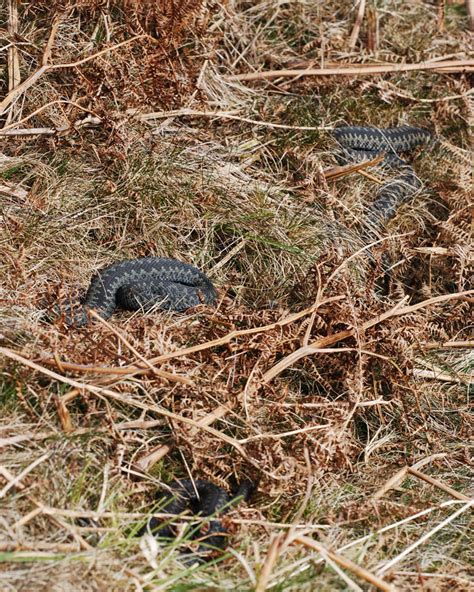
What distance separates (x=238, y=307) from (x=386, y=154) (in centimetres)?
241

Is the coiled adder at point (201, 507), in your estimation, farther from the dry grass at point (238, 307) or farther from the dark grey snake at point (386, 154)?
the dark grey snake at point (386, 154)

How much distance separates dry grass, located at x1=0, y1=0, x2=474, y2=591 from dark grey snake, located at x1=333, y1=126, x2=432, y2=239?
0.12m

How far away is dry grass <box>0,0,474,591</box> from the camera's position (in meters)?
3.81

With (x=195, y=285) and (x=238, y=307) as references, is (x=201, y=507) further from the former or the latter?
(x=195, y=285)

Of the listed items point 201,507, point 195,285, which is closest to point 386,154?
point 195,285

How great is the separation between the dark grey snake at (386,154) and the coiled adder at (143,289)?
4.81 ft

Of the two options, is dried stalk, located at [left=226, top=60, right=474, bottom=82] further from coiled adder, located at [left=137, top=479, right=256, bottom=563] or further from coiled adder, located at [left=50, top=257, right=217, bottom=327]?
coiled adder, located at [left=137, top=479, right=256, bottom=563]

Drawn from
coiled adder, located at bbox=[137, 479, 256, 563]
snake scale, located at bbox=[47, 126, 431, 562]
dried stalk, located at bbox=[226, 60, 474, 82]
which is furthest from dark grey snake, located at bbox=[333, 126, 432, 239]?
coiled adder, located at bbox=[137, 479, 256, 563]

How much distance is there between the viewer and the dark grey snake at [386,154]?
21.5 feet

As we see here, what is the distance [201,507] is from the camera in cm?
410

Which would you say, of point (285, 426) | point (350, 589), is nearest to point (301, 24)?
point (285, 426)

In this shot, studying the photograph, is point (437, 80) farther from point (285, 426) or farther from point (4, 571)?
point (4, 571)

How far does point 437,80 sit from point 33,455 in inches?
205

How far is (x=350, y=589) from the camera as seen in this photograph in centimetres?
356
